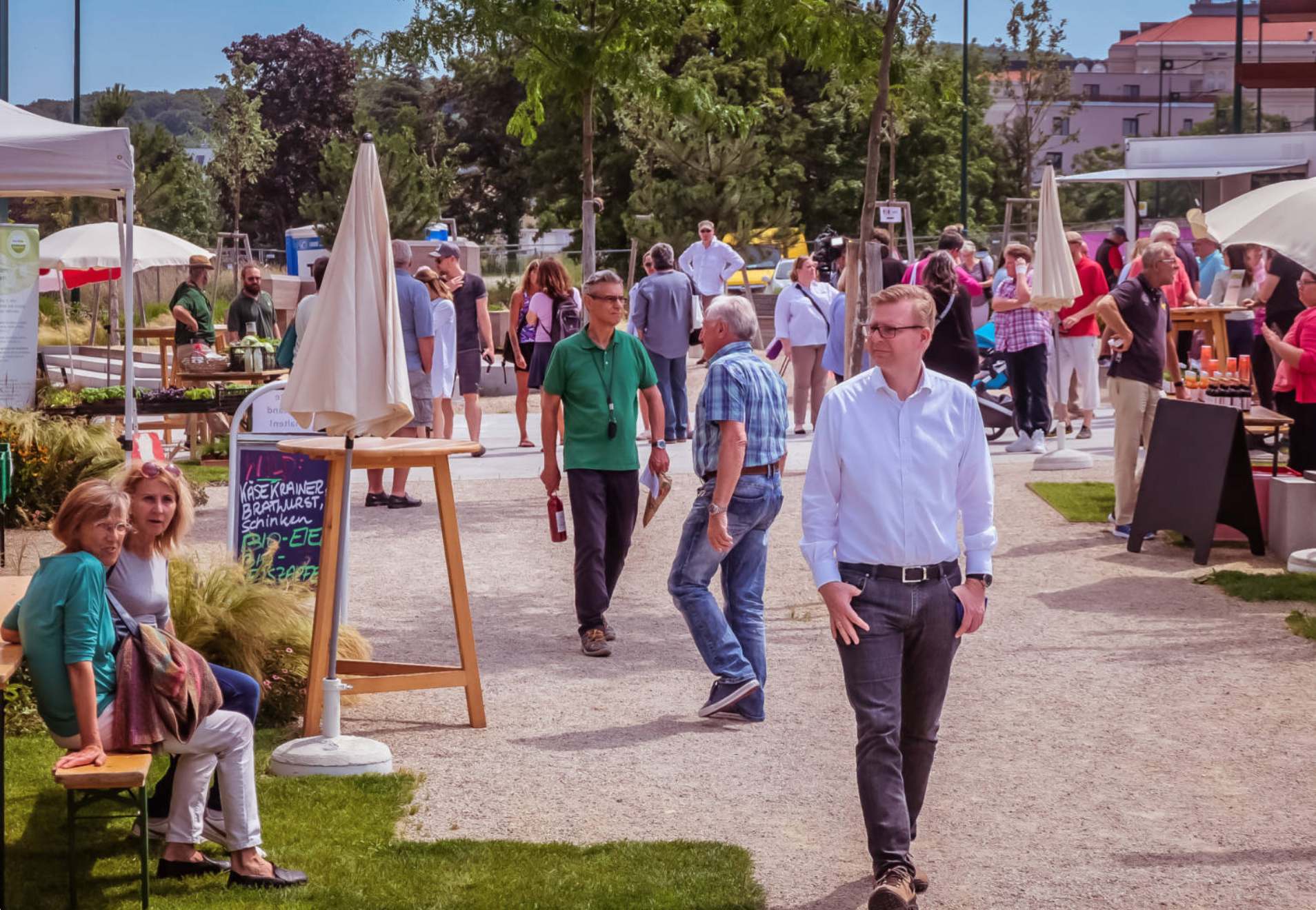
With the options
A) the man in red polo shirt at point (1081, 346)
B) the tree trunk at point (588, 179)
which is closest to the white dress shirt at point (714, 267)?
the man in red polo shirt at point (1081, 346)

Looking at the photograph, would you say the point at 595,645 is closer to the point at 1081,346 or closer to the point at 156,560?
the point at 156,560

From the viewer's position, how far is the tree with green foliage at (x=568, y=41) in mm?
14641

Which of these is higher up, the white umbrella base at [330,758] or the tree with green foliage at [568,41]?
the tree with green foliage at [568,41]

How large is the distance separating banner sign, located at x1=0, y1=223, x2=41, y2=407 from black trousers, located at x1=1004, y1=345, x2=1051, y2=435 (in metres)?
8.88

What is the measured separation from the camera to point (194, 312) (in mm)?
17906

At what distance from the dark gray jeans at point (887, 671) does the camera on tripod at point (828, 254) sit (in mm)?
19864

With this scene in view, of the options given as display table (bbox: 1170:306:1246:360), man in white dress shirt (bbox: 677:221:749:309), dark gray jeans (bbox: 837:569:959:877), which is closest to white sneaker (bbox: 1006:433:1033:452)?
display table (bbox: 1170:306:1246:360)

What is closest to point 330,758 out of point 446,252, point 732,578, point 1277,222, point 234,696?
point 234,696

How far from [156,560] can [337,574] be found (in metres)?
1.38

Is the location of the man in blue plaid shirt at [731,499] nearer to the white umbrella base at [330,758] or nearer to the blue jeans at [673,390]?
the white umbrella base at [330,758]

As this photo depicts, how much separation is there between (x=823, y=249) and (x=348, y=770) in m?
20.7

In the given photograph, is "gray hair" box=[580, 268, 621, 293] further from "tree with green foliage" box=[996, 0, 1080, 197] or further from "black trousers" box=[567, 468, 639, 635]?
"tree with green foliage" box=[996, 0, 1080, 197]

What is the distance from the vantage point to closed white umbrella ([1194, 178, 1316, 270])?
9.42 metres

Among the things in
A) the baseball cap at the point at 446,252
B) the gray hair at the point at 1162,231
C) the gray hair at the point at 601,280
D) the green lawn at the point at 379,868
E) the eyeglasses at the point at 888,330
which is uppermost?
the gray hair at the point at 1162,231
